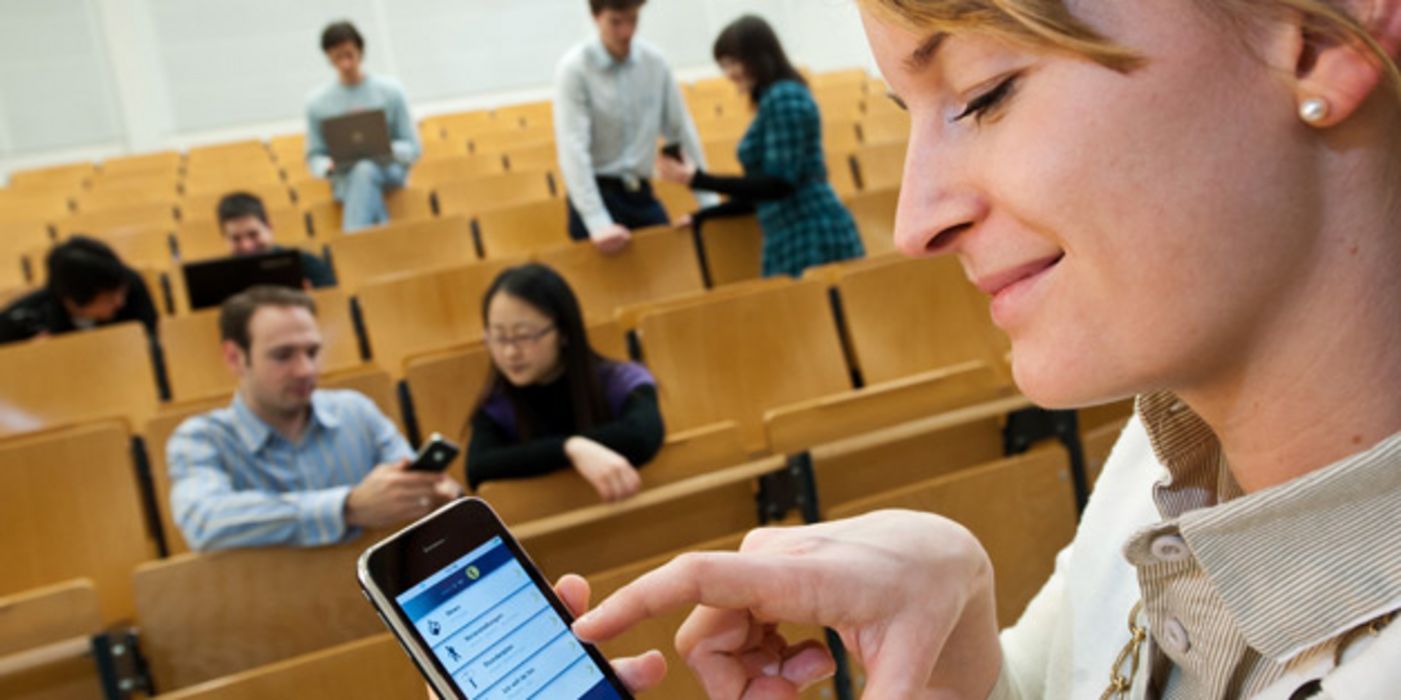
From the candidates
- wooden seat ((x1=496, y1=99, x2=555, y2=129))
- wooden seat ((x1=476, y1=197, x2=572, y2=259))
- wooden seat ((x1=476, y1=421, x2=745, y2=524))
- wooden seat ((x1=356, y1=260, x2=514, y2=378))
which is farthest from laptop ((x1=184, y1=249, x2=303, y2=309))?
wooden seat ((x1=496, y1=99, x2=555, y2=129))

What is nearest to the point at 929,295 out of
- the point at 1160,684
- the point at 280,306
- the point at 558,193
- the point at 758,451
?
the point at 758,451

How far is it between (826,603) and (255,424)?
5.51 ft

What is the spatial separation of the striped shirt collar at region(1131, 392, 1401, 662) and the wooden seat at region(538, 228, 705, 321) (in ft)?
8.60

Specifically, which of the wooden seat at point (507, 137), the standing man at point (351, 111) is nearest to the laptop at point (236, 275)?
the standing man at point (351, 111)

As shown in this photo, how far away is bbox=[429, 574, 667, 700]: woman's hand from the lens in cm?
63

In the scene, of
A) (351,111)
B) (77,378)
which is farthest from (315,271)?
(351,111)

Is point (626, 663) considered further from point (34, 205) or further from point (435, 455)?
point (34, 205)

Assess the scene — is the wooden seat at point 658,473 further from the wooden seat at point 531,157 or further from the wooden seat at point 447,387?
the wooden seat at point 531,157

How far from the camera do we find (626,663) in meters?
0.64

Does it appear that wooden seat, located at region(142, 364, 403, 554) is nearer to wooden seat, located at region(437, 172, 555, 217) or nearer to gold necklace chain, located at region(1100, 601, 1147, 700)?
gold necklace chain, located at region(1100, 601, 1147, 700)

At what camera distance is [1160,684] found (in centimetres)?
55

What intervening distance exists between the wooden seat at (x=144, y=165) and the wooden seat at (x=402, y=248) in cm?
289

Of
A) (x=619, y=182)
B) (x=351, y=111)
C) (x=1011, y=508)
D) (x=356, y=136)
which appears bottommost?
(x=1011, y=508)

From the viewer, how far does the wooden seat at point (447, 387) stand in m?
2.24
